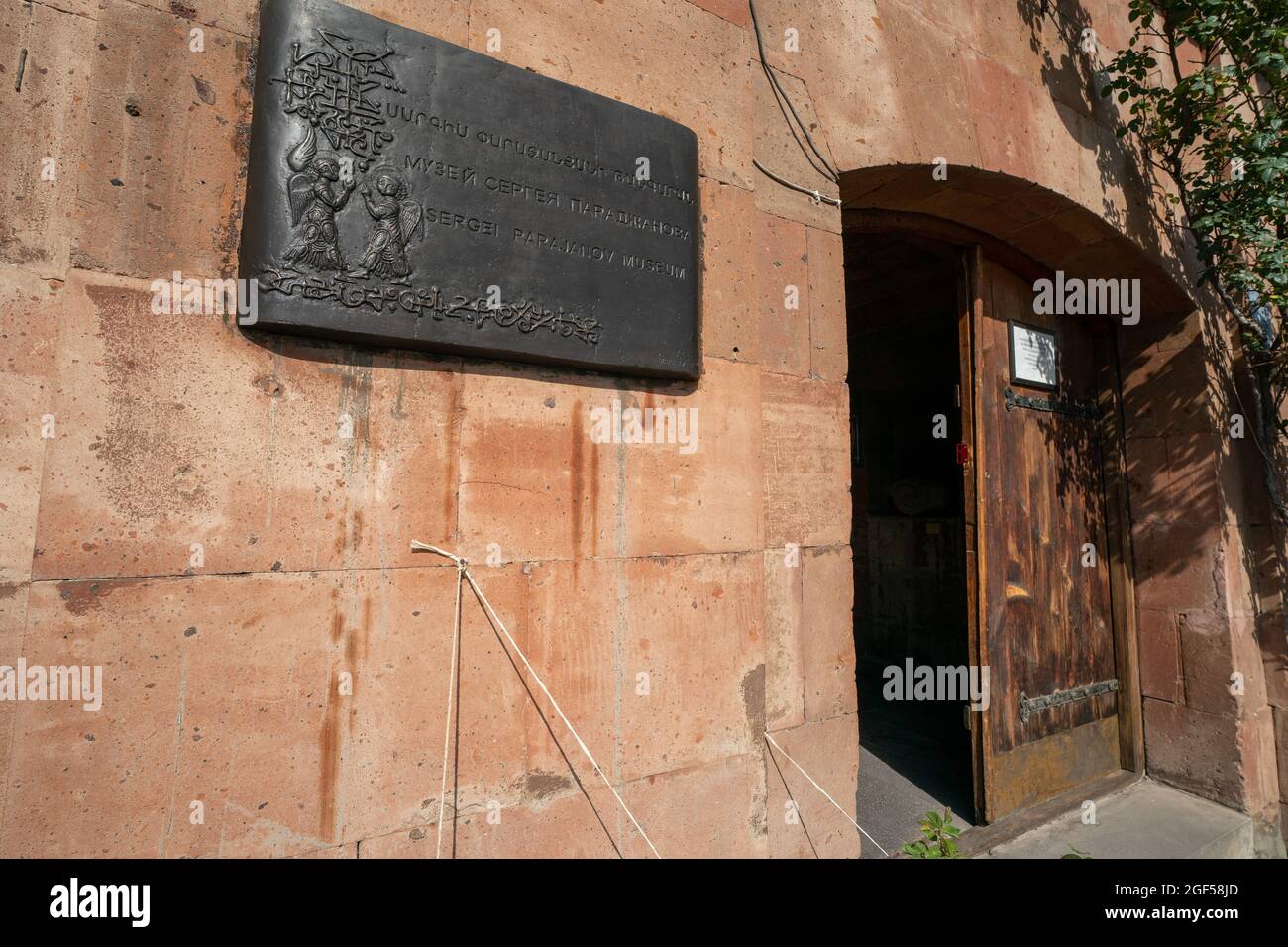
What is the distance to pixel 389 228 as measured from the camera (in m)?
1.72

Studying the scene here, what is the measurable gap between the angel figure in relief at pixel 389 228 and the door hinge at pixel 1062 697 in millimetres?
3760

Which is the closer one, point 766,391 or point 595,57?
point 595,57

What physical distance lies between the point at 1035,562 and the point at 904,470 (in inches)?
160

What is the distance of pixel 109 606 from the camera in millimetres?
1467

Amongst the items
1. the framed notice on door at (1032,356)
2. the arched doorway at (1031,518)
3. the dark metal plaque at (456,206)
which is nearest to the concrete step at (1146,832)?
the arched doorway at (1031,518)

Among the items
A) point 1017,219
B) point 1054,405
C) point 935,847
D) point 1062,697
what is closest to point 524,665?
point 935,847

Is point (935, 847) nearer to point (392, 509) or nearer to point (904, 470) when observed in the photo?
point (392, 509)

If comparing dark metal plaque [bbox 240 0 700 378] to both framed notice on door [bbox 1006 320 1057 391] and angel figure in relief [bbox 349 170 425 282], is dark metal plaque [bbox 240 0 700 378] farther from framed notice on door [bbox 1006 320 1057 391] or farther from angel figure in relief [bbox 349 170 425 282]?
framed notice on door [bbox 1006 320 1057 391]

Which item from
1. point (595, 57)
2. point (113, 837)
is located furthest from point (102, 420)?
point (595, 57)

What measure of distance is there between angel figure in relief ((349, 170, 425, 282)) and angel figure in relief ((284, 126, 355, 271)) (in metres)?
0.06

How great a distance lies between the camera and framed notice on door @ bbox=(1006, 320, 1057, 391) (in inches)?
151

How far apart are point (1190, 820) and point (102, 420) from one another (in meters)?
5.15

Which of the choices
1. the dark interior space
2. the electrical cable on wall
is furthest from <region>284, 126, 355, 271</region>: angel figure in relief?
the dark interior space
